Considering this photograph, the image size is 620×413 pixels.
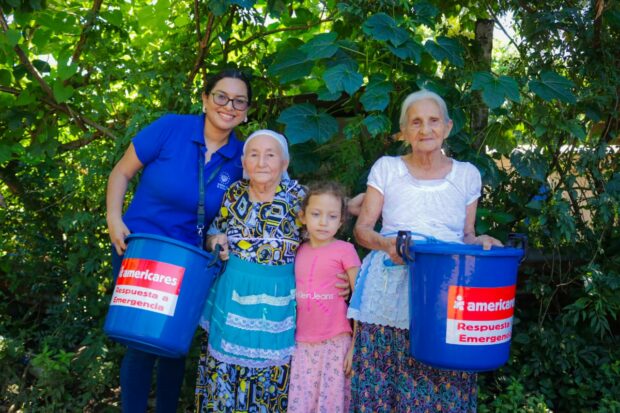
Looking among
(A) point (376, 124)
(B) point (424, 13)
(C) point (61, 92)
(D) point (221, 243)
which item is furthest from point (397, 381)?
(C) point (61, 92)

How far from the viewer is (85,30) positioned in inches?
131

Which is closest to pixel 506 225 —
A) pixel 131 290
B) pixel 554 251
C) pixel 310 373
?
pixel 554 251

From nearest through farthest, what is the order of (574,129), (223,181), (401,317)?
(401,317) < (223,181) < (574,129)

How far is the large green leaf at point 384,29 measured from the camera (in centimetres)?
257

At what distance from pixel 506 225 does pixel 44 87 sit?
241 cm

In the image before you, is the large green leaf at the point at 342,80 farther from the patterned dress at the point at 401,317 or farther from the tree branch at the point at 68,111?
the tree branch at the point at 68,111

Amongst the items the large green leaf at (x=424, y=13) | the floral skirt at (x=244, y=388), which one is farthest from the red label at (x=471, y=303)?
the large green leaf at (x=424, y=13)

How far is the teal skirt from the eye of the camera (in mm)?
2346

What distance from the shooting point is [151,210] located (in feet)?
7.93

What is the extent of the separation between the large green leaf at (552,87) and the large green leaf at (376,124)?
2.10 ft

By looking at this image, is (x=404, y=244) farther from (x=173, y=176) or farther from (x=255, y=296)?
(x=173, y=176)

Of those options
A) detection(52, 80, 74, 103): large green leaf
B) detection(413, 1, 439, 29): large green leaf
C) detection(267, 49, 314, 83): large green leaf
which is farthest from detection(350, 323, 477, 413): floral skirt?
detection(52, 80, 74, 103): large green leaf

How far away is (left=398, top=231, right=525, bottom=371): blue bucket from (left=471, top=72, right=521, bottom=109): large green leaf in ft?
2.52

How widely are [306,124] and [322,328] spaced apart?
0.85 meters
